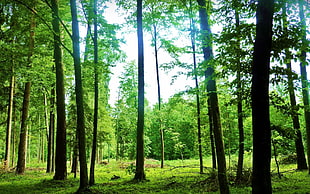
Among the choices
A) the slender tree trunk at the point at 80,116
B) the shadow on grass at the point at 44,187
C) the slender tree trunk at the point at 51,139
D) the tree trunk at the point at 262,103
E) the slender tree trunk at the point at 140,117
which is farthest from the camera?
→ the slender tree trunk at the point at 51,139

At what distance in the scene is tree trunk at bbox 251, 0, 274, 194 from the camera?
4.27m

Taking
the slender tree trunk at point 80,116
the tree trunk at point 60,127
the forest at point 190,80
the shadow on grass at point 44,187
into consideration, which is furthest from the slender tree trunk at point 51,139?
the slender tree trunk at point 80,116

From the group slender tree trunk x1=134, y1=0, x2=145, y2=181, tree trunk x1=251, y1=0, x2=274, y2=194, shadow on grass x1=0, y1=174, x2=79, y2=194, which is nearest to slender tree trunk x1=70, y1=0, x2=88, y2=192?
shadow on grass x1=0, y1=174, x2=79, y2=194

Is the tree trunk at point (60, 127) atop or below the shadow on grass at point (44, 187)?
atop

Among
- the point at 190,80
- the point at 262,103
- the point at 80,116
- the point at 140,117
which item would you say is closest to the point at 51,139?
the point at 140,117

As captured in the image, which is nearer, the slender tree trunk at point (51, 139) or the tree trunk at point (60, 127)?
the tree trunk at point (60, 127)

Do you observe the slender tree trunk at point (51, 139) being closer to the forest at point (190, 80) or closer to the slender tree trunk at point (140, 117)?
the forest at point (190, 80)

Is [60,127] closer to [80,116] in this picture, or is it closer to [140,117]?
[80,116]

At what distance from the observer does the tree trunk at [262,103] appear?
4.27m

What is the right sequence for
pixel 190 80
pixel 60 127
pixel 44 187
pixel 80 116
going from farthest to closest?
pixel 190 80 → pixel 60 127 → pixel 44 187 → pixel 80 116

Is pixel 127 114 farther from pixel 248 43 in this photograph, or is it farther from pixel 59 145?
pixel 248 43

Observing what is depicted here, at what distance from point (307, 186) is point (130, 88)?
1722cm

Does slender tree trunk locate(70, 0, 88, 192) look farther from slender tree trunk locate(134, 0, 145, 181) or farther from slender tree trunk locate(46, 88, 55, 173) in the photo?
slender tree trunk locate(46, 88, 55, 173)

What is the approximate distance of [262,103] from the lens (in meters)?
4.34
